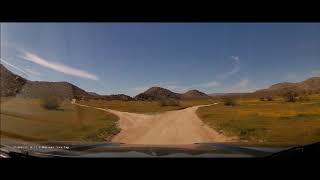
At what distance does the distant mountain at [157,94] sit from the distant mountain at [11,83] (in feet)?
6.78

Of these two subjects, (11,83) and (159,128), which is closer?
(11,83)

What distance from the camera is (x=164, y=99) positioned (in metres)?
9.04

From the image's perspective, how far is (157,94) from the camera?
341 inches

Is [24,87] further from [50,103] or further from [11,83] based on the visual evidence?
[50,103]

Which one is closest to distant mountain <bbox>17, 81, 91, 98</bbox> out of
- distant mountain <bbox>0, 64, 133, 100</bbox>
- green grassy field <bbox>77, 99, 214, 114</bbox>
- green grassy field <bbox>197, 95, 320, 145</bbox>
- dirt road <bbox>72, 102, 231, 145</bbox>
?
distant mountain <bbox>0, 64, 133, 100</bbox>

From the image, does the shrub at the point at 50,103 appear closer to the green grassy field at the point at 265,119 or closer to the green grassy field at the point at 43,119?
the green grassy field at the point at 43,119

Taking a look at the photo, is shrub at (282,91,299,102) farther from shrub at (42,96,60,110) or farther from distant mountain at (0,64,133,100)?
distant mountain at (0,64,133,100)

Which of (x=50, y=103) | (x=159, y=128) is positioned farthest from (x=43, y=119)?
(x=159, y=128)

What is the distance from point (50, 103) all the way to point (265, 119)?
1055 cm

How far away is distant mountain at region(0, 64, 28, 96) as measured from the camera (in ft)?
22.7

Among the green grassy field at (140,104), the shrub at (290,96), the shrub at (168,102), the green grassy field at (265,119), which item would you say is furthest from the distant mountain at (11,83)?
the shrub at (290,96)

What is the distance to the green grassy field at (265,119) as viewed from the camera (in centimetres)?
1461
